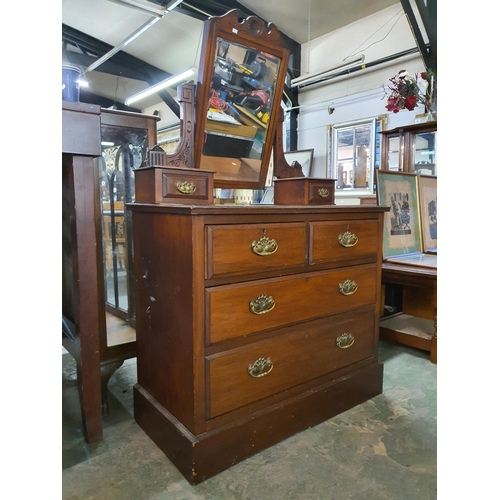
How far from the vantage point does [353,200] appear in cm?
513

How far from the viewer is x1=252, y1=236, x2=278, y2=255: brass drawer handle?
1.41 meters

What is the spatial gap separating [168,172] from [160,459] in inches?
42.9

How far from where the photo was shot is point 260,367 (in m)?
1.48

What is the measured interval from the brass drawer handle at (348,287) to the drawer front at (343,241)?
0.11 meters

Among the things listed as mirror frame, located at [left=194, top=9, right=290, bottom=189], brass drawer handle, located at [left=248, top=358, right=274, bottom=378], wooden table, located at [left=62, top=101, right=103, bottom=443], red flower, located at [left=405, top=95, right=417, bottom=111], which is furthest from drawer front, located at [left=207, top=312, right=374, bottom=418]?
red flower, located at [left=405, top=95, right=417, bottom=111]

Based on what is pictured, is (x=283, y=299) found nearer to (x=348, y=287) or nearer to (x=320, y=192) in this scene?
(x=348, y=287)

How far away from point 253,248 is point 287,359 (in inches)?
19.8

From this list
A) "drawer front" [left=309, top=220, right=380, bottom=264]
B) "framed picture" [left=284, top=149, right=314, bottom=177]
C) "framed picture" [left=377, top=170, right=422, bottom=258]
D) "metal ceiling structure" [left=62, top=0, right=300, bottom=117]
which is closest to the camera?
"drawer front" [left=309, top=220, right=380, bottom=264]

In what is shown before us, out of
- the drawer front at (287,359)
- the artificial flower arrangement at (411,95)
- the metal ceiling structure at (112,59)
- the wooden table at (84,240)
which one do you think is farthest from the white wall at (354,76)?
the wooden table at (84,240)

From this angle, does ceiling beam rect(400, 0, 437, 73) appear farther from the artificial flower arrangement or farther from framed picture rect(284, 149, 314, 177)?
framed picture rect(284, 149, 314, 177)
